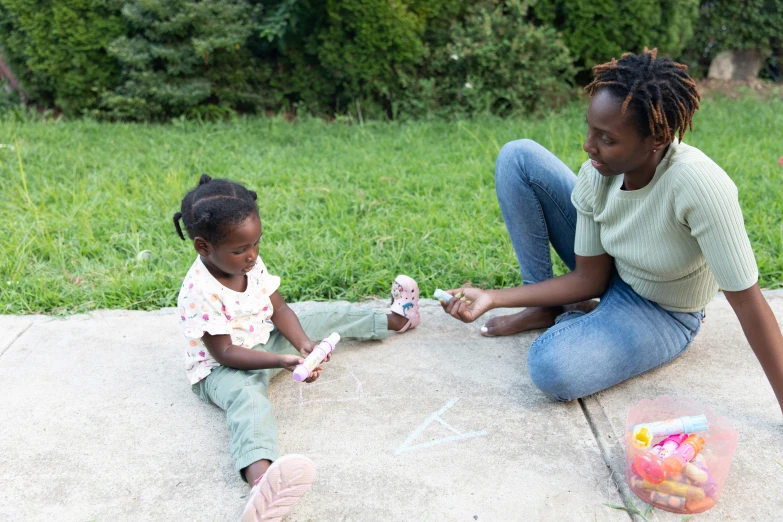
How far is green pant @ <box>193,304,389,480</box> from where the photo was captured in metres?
2.03

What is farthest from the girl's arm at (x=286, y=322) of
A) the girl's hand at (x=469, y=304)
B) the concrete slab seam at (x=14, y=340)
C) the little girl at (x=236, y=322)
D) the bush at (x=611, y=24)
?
the bush at (x=611, y=24)

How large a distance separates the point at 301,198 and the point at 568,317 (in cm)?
190

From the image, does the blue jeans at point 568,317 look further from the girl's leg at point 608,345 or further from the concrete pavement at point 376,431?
the concrete pavement at point 376,431

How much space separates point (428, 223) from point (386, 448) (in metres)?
1.73

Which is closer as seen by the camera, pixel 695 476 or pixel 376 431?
pixel 695 476

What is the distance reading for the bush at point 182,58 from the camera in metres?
5.44

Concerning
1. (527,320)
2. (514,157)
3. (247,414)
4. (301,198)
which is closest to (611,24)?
(301,198)

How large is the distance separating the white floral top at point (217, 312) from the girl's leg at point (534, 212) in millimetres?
856

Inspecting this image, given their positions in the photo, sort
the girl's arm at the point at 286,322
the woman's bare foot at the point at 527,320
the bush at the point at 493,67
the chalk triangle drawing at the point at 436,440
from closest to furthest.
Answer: the chalk triangle drawing at the point at 436,440 < the girl's arm at the point at 286,322 < the woman's bare foot at the point at 527,320 < the bush at the point at 493,67

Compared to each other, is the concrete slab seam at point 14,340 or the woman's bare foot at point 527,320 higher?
the woman's bare foot at point 527,320

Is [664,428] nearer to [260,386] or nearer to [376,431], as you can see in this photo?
[376,431]

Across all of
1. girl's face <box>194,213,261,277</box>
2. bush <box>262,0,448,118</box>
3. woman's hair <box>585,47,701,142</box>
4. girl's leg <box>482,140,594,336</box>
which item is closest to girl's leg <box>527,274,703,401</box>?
girl's leg <box>482,140,594,336</box>

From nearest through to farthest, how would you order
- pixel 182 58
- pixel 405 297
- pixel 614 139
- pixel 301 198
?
pixel 614 139 → pixel 405 297 → pixel 301 198 → pixel 182 58

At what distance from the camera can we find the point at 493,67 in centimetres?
569
